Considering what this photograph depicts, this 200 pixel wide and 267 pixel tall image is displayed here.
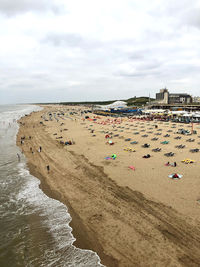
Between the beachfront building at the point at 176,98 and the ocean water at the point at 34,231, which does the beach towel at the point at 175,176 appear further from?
the beachfront building at the point at 176,98

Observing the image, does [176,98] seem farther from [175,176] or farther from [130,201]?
[130,201]

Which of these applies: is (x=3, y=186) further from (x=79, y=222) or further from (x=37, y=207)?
(x=79, y=222)

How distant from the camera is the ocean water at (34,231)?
32.0 ft

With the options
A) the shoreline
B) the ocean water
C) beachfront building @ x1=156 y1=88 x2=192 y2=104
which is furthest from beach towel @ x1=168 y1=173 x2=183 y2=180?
beachfront building @ x1=156 y1=88 x2=192 y2=104

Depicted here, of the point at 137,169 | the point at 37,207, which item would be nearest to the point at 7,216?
the point at 37,207

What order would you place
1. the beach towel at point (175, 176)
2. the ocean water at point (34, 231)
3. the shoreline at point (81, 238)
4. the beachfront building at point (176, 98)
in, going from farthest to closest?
the beachfront building at point (176, 98)
the beach towel at point (175, 176)
the ocean water at point (34, 231)
the shoreline at point (81, 238)

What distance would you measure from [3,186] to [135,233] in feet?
45.8

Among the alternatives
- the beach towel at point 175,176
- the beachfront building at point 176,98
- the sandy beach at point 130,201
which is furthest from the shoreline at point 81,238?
the beachfront building at point 176,98

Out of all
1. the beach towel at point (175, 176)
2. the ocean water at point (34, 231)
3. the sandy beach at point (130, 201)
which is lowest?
the ocean water at point (34, 231)

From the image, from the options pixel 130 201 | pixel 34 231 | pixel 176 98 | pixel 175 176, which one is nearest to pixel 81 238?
pixel 34 231

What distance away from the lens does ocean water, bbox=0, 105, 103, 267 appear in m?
9.77

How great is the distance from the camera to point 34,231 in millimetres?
11812

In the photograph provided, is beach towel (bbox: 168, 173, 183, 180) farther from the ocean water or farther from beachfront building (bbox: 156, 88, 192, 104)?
beachfront building (bbox: 156, 88, 192, 104)

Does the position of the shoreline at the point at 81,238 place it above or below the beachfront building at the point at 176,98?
below
